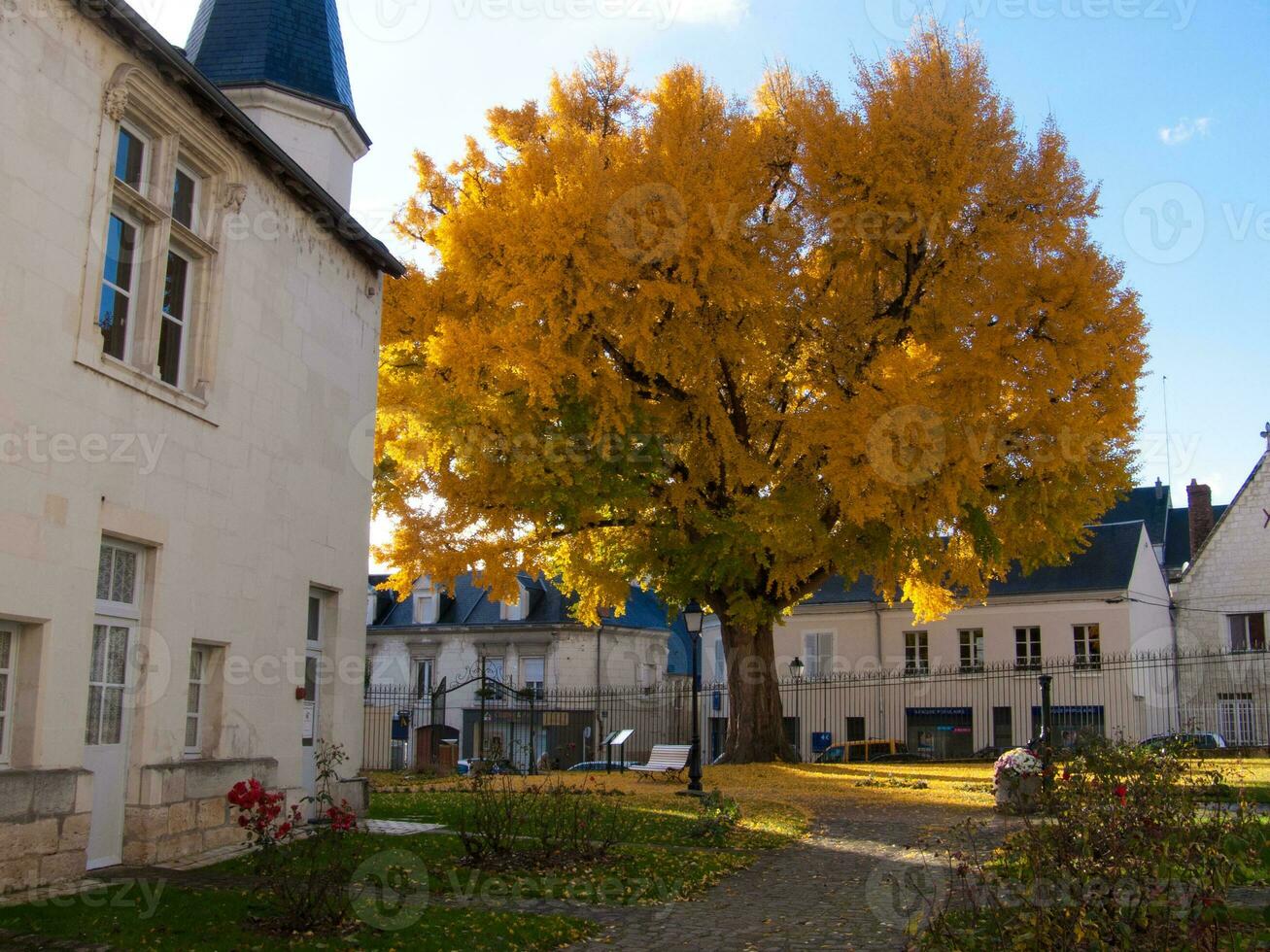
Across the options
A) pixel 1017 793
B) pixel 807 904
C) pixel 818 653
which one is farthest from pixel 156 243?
pixel 818 653

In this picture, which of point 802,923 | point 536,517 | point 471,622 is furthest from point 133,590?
point 471,622

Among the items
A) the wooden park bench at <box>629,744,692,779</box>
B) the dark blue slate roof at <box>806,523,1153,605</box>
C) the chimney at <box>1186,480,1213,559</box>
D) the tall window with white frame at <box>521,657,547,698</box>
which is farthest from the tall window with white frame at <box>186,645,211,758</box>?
the chimney at <box>1186,480,1213,559</box>

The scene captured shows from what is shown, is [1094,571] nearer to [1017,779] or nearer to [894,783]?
[894,783]

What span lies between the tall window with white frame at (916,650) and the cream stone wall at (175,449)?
28.3m

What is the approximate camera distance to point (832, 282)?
71.2 ft

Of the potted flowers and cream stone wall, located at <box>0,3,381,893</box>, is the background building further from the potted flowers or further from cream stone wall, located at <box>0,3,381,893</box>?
cream stone wall, located at <box>0,3,381,893</box>

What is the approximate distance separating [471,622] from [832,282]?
26.4 meters

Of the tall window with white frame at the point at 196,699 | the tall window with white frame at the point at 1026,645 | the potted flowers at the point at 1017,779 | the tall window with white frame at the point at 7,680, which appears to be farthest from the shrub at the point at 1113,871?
the tall window with white frame at the point at 1026,645

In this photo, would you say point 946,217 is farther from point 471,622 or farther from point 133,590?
point 471,622

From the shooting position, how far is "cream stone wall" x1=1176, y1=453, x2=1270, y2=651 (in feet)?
121

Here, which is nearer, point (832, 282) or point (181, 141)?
point (181, 141)

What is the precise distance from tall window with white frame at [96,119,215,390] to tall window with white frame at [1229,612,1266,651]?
114ft

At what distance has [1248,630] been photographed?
37.0 meters

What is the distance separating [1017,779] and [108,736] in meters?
9.92
